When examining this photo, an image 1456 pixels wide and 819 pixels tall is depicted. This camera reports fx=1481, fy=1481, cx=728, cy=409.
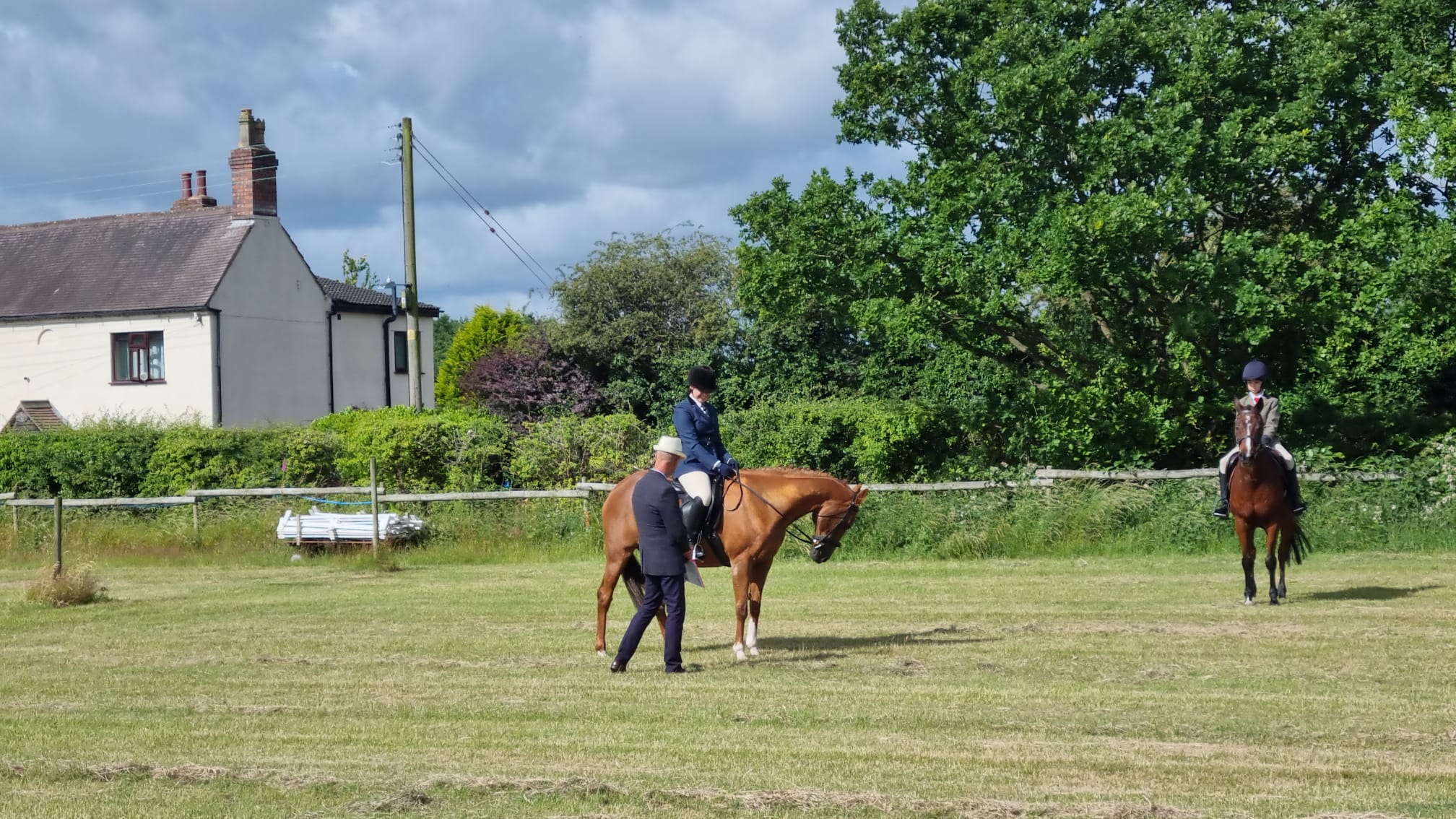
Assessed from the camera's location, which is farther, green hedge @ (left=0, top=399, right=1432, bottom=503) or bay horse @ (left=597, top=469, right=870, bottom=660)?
green hedge @ (left=0, top=399, right=1432, bottom=503)

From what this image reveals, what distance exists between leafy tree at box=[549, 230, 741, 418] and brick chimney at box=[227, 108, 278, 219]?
30.7 feet

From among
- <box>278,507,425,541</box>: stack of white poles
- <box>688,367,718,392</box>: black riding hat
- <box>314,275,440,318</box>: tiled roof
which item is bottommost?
<box>278,507,425,541</box>: stack of white poles

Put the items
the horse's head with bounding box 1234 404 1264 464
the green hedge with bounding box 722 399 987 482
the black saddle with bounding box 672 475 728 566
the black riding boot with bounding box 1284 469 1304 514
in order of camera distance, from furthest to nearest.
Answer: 1. the green hedge with bounding box 722 399 987 482
2. the black riding boot with bounding box 1284 469 1304 514
3. the horse's head with bounding box 1234 404 1264 464
4. the black saddle with bounding box 672 475 728 566

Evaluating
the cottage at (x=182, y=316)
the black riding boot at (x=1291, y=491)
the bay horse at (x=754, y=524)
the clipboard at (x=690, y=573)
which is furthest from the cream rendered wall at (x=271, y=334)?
the black riding boot at (x=1291, y=491)

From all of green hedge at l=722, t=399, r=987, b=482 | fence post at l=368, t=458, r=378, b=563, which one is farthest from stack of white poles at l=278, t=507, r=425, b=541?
green hedge at l=722, t=399, r=987, b=482

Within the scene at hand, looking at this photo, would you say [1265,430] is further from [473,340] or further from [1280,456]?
[473,340]

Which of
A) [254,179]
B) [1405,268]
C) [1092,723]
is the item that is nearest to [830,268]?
[1405,268]

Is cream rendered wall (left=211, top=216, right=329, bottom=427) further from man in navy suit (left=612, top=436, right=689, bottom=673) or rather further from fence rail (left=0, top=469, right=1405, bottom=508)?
man in navy suit (left=612, top=436, right=689, bottom=673)

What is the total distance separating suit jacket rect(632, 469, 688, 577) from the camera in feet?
39.1

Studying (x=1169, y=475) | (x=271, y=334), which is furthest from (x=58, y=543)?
(x=271, y=334)

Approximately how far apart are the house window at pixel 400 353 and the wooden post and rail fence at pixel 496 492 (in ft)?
68.0

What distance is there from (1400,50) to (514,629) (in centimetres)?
1781

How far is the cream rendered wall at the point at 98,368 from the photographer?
138 ft

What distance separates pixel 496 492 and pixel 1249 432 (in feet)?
47.1
